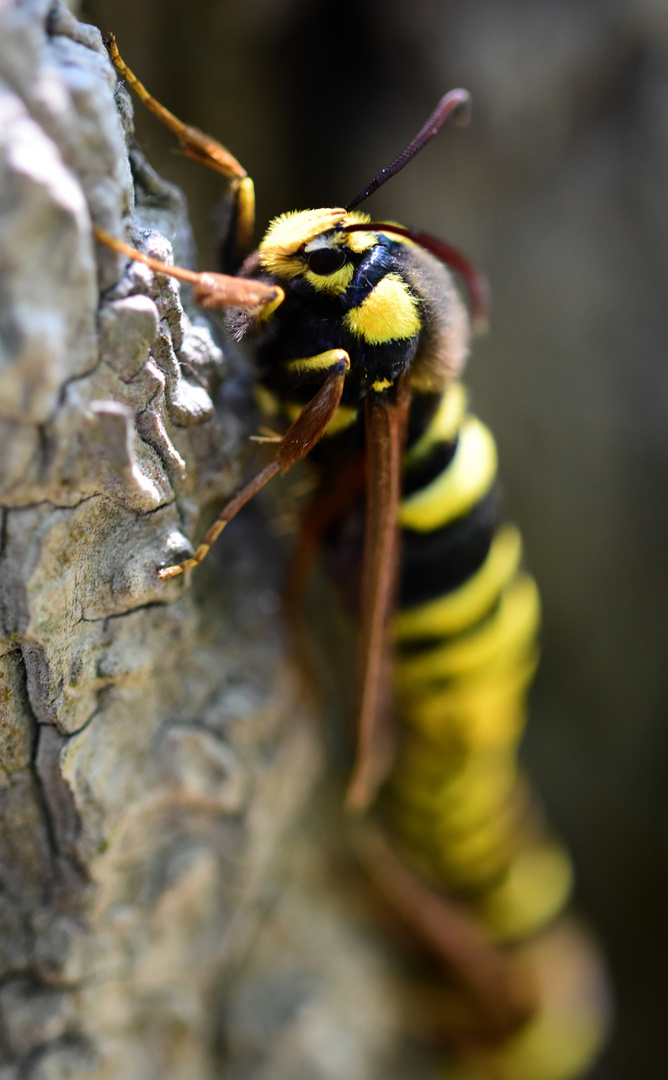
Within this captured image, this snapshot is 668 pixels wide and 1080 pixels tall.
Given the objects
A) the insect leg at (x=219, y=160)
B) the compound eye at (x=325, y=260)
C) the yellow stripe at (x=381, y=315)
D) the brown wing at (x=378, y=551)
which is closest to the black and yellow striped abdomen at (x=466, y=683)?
the brown wing at (x=378, y=551)

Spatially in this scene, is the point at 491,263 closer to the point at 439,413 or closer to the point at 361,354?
the point at 439,413

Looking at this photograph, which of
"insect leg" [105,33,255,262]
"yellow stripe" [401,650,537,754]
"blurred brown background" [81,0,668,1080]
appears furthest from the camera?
"blurred brown background" [81,0,668,1080]

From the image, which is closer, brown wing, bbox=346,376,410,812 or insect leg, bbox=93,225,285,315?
insect leg, bbox=93,225,285,315

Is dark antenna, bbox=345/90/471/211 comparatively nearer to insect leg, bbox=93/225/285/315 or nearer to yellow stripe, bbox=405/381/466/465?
insect leg, bbox=93/225/285/315

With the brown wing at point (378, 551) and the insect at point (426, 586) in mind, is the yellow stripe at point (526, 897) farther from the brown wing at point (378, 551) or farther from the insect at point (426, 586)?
the brown wing at point (378, 551)

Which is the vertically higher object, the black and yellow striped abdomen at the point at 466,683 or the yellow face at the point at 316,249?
the yellow face at the point at 316,249

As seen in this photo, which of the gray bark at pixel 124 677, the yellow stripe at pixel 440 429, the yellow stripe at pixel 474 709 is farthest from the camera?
the yellow stripe at pixel 474 709

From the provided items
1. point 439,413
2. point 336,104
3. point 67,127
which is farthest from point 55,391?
point 336,104

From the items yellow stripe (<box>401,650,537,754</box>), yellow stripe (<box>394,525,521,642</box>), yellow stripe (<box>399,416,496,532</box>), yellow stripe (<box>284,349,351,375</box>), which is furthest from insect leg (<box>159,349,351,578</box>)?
yellow stripe (<box>401,650,537,754</box>)
